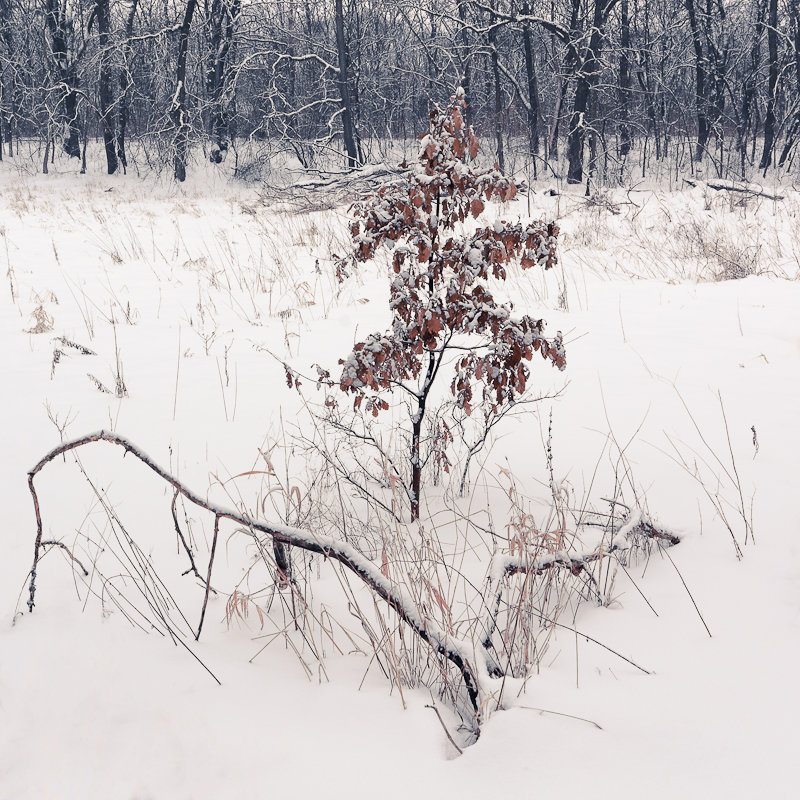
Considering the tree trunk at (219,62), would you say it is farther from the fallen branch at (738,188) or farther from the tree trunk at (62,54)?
the fallen branch at (738,188)

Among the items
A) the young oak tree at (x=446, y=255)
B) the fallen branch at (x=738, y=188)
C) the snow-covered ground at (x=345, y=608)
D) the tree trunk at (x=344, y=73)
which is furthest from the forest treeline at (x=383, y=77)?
the young oak tree at (x=446, y=255)

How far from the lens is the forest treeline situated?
2014cm

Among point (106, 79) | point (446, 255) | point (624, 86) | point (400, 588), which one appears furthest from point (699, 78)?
point (400, 588)

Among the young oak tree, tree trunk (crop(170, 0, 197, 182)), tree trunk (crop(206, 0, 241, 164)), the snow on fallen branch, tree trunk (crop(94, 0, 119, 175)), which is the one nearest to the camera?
the snow on fallen branch

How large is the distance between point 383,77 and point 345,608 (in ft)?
89.6

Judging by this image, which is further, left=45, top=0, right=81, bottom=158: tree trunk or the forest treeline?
left=45, top=0, right=81, bottom=158: tree trunk

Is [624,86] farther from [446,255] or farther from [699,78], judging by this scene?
[446,255]

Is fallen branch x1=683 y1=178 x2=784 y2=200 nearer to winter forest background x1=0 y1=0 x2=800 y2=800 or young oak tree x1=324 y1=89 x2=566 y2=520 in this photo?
winter forest background x1=0 y1=0 x2=800 y2=800

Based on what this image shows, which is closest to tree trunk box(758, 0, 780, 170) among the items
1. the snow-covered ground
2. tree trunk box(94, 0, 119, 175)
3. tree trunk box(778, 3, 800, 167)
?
tree trunk box(778, 3, 800, 167)

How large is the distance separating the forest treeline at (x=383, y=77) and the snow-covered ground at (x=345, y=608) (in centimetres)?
1563

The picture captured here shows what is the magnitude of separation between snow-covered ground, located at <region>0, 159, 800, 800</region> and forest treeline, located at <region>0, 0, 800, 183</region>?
615 inches

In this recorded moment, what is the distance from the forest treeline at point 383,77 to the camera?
20.1 metres

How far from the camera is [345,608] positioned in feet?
6.67

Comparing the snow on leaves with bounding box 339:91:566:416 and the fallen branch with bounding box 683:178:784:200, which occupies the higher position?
the fallen branch with bounding box 683:178:784:200
